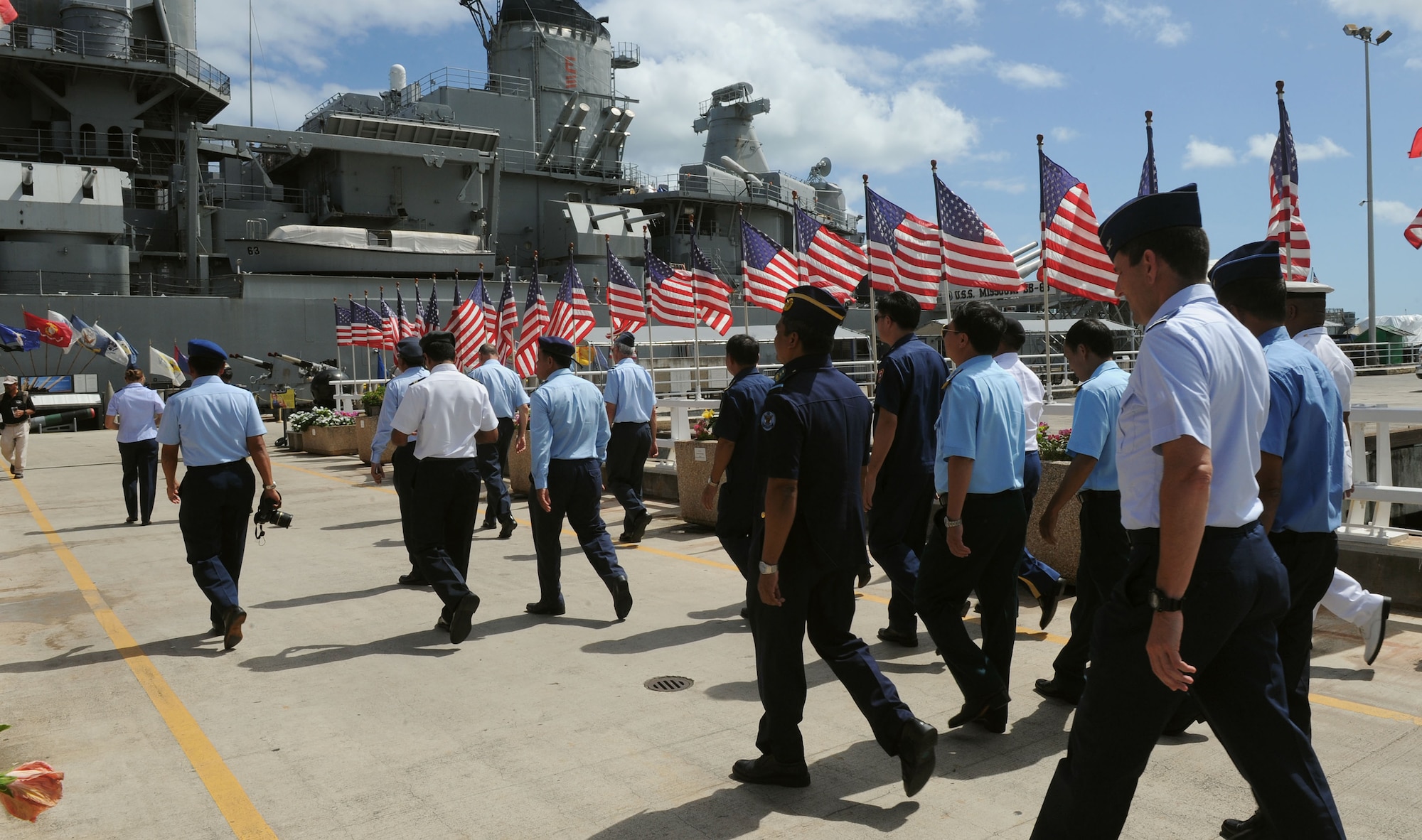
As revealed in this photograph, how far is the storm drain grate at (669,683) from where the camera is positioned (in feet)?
17.2

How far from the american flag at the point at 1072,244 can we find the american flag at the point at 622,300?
7972mm

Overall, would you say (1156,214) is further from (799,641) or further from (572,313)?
(572,313)

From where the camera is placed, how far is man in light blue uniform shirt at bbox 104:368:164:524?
12164 mm

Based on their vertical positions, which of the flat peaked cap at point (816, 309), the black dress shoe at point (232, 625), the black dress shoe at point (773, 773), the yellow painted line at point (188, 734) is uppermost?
the flat peaked cap at point (816, 309)

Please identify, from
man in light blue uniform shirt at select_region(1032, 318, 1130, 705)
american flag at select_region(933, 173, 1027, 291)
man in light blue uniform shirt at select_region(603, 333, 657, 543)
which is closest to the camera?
man in light blue uniform shirt at select_region(1032, 318, 1130, 705)

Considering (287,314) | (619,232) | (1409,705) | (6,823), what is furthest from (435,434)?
(619,232)

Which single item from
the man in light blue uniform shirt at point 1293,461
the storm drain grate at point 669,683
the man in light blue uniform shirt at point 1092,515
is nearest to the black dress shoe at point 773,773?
the storm drain grate at point 669,683

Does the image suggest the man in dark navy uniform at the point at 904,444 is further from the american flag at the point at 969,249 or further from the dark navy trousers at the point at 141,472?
the dark navy trousers at the point at 141,472

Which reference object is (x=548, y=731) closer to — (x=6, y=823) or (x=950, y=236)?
(x=6, y=823)

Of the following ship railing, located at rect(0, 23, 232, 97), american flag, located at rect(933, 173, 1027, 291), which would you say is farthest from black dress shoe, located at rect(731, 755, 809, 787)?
ship railing, located at rect(0, 23, 232, 97)

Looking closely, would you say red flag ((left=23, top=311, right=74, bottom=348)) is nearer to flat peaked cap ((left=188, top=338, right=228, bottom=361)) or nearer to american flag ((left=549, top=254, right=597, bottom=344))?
american flag ((left=549, top=254, right=597, bottom=344))

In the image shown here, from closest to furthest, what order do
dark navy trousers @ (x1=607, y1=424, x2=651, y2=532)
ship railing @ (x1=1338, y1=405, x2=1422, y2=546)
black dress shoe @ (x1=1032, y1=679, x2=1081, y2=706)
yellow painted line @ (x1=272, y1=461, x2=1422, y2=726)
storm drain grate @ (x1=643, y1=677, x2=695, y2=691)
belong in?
1. yellow painted line @ (x1=272, y1=461, x2=1422, y2=726)
2. black dress shoe @ (x1=1032, y1=679, x2=1081, y2=706)
3. storm drain grate @ (x1=643, y1=677, x2=695, y2=691)
4. ship railing @ (x1=1338, y1=405, x2=1422, y2=546)
5. dark navy trousers @ (x1=607, y1=424, x2=651, y2=532)

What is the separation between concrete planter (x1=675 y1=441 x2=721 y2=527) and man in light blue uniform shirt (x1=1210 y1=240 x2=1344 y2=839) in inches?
277

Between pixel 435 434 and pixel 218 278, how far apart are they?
34389 mm
